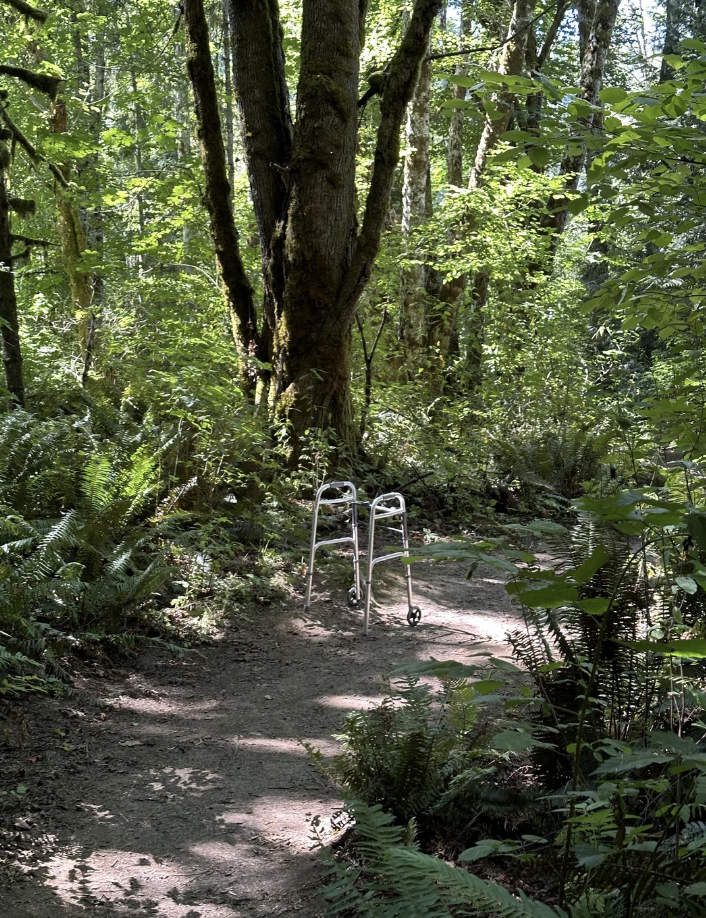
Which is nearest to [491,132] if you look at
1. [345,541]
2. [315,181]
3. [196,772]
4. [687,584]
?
[315,181]

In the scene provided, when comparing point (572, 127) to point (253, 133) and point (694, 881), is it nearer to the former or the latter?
point (694, 881)

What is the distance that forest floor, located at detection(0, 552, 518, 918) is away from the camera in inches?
130

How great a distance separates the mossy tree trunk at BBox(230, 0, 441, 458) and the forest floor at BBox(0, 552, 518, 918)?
346 centimetres

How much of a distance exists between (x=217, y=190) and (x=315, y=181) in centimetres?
180

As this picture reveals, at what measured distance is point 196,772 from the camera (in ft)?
14.6

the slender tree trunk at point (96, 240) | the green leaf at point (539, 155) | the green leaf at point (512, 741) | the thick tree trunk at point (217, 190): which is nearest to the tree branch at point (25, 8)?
the thick tree trunk at point (217, 190)

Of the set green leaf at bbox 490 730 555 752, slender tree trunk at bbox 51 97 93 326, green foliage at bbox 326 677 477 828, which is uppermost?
slender tree trunk at bbox 51 97 93 326

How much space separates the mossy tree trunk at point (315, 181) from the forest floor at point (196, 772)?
3464mm

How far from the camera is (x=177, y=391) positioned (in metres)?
8.10

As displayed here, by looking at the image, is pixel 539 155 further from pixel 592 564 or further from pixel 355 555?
pixel 355 555

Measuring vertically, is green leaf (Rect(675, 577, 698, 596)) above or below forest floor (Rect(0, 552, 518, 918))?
above

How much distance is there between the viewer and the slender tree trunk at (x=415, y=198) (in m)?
14.6

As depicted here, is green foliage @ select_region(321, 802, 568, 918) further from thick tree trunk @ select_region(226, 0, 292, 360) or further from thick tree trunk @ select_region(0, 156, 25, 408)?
thick tree trunk @ select_region(226, 0, 292, 360)

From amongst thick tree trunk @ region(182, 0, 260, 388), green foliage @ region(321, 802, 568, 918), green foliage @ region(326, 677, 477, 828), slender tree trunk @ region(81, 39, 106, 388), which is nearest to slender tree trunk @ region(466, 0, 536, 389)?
thick tree trunk @ region(182, 0, 260, 388)
